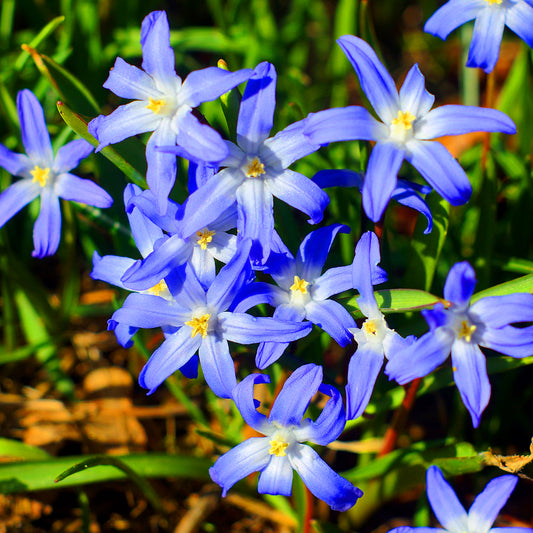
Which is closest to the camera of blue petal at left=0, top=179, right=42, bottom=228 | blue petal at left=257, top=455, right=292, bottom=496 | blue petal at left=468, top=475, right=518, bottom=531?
blue petal at left=468, top=475, right=518, bottom=531

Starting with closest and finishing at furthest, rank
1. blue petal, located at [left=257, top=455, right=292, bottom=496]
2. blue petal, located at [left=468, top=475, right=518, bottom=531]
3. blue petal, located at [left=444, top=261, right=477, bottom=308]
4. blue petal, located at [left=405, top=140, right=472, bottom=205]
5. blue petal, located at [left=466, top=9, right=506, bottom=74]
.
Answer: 1. blue petal, located at [left=444, top=261, right=477, bottom=308]
2. blue petal, located at [left=405, top=140, right=472, bottom=205]
3. blue petal, located at [left=468, top=475, right=518, bottom=531]
4. blue petal, located at [left=257, top=455, right=292, bottom=496]
5. blue petal, located at [left=466, top=9, right=506, bottom=74]

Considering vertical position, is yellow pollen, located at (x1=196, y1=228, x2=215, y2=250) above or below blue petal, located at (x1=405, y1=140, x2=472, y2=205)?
below

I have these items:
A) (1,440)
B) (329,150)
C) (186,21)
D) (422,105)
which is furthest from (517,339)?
(186,21)

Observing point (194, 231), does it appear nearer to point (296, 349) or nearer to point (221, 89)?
point (221, 89)

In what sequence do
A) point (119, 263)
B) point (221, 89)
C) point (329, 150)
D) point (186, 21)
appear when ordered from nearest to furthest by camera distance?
point (221, 89)
point (119, 263)
point (329, 150)
point (186, 21)

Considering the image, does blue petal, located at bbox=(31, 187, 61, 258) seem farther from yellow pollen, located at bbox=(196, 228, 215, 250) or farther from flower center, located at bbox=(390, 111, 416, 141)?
flower center, located at bbox=(390, 111, 416, 141)

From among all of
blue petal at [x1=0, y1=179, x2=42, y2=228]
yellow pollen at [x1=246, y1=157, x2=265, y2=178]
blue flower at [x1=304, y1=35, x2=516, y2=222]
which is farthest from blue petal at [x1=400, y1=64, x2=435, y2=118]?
blue petal at [x1=0, y1=179, x2=42, y2=228]

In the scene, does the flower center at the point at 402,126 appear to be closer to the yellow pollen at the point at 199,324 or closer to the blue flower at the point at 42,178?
the yellow pollen at the point at 199,324

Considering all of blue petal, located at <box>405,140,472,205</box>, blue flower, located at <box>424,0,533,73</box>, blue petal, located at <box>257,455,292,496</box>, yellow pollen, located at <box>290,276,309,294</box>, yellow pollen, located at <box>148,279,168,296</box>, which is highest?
blue flower, located at <box>424,0,533,73</box>
